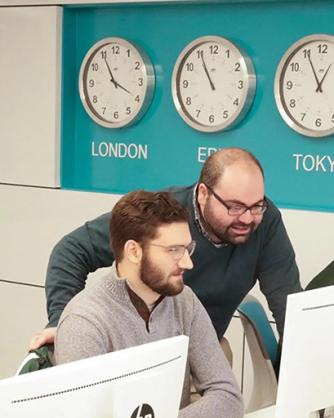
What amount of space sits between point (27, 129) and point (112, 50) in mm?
625

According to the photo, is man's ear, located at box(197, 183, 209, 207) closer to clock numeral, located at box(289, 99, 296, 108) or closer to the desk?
the desk

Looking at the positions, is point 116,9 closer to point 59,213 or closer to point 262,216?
point 59,213

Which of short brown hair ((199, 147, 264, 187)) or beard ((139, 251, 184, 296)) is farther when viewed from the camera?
short brown hair ((199, 147, 264, 187))

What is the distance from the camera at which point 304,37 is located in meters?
3.88

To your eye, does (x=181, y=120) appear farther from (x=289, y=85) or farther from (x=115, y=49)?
(x=289, y=85)

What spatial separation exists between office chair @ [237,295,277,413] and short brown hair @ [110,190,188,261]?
935mm

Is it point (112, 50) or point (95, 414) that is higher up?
point (112, 50)

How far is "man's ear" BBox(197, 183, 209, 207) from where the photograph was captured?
9.70 feet

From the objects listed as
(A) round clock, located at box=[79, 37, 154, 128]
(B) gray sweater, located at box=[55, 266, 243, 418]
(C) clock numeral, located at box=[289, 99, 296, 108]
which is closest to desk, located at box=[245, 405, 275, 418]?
(B) gray sweater, located at box=[55, 266, 243, 418]

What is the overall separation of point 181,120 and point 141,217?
6.39ft

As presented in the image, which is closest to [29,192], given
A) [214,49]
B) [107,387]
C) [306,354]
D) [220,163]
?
[214,49]

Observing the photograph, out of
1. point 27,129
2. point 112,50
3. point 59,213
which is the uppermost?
point 112,50

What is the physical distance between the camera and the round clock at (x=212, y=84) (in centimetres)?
407

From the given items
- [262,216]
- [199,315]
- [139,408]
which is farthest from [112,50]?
[139,408]
